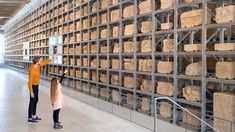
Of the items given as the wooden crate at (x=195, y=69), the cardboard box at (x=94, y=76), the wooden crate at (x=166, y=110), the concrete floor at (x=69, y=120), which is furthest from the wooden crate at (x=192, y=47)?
the cardboard box at (x=94, y=76)

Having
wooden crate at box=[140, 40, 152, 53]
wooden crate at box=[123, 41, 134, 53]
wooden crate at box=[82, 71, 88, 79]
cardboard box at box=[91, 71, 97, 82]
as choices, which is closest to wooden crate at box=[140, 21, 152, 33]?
wooden crate at box=[140, 40, 152, 53]

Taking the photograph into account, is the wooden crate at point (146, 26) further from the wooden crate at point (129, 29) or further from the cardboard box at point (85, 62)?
the cardboard box at point (85, 62)

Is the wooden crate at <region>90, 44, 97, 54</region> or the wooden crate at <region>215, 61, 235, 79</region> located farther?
the wooden crate at <region>90, 44, 97, 54</region>

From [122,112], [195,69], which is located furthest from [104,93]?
[195,69]

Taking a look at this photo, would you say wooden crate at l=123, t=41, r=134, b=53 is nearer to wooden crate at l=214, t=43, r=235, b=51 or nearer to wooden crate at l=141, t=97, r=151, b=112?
wooden crate at l=141, t=97, r=151, b=112

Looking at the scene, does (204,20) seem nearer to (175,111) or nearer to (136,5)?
(175,111)

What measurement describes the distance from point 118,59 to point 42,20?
30.9 feet

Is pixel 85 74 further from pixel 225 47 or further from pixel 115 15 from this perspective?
pixel 225 47

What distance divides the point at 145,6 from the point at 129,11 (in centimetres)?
81

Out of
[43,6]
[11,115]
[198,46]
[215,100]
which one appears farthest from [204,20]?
[43,6]

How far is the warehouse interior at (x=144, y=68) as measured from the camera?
5.22 metres

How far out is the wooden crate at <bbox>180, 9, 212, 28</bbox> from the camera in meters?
5.34

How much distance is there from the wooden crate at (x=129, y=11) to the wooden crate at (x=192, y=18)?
199cm

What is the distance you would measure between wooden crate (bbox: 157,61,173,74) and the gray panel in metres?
1.67
